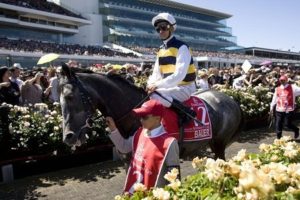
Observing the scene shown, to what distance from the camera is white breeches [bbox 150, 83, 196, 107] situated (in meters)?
4.45

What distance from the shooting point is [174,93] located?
15.2 ft

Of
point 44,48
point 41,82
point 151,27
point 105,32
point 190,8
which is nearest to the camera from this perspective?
point 41,82

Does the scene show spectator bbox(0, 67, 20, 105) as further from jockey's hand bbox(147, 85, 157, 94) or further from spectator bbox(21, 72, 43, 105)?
jockey's hand bbox(147, 85, 157, 94)

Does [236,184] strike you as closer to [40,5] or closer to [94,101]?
[94,101]

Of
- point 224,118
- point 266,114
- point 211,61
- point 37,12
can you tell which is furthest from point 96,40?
point 224,118

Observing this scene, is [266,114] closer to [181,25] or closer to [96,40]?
[96,40]

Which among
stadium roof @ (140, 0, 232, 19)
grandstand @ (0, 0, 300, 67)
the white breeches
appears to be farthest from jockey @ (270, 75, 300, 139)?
stadium roof @ (140, 0, 232, 19)

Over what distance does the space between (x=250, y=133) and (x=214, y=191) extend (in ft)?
32.0

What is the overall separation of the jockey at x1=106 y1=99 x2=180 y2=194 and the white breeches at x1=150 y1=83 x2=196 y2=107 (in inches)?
50.5

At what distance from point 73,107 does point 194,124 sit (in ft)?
5.23

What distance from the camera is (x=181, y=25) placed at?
8881cm

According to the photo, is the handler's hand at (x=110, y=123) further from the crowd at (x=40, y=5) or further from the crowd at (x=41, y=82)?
the crowd at (x=40, y=5)

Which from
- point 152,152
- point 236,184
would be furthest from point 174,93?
point 236,184

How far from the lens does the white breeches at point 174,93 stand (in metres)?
4.45
